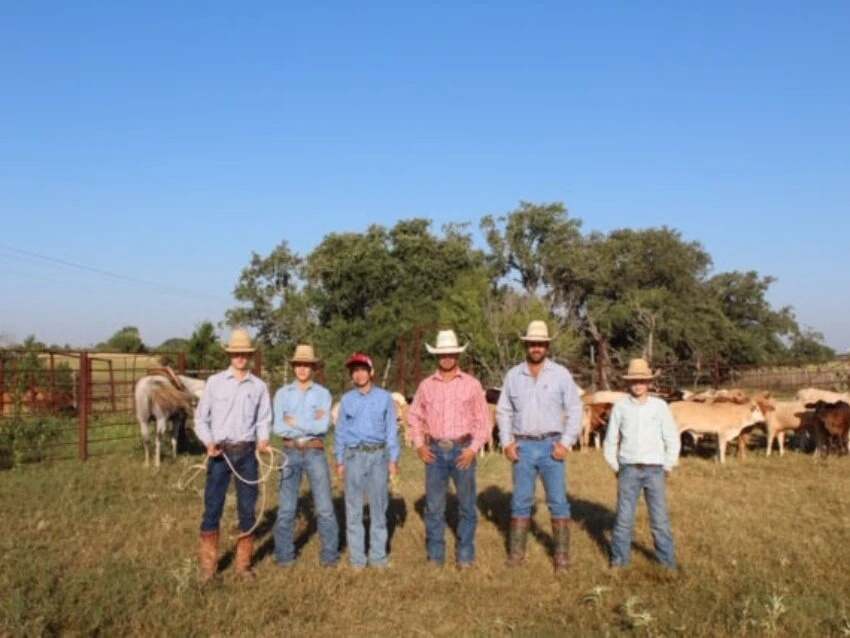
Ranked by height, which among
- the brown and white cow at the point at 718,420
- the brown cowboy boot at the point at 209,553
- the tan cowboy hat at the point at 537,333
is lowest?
the brown cowboy boot at the point at 209,553

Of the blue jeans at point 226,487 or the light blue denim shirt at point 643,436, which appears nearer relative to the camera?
the blue jeans at point 226,487

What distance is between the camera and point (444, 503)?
23.1 ft

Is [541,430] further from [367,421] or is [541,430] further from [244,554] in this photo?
[244,554]

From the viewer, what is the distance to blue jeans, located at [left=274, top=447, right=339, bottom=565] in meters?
6.96

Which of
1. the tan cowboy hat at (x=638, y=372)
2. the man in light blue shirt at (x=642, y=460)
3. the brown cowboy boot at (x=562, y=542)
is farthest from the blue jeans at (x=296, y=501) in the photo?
the tan cowboy hat at (x=638, y=372)

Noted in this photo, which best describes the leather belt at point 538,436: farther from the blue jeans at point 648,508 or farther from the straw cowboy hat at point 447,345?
the straw cowboy hat at point 447,345

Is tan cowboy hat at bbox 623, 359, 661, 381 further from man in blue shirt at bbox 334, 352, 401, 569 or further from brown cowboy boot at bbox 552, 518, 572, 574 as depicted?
man in blue shirt at bbox 334, 352, 401, 569

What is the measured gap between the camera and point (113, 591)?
5.87 m

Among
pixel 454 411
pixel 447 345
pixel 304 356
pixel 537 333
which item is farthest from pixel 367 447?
pixel 537 333

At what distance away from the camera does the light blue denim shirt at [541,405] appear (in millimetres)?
6762

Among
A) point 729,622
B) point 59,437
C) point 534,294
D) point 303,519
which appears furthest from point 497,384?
point 534,294

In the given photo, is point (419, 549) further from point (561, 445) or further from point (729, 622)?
point (729, 622)

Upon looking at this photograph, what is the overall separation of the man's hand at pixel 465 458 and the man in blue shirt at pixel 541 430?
0.31 metres

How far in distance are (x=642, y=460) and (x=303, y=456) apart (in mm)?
2927
